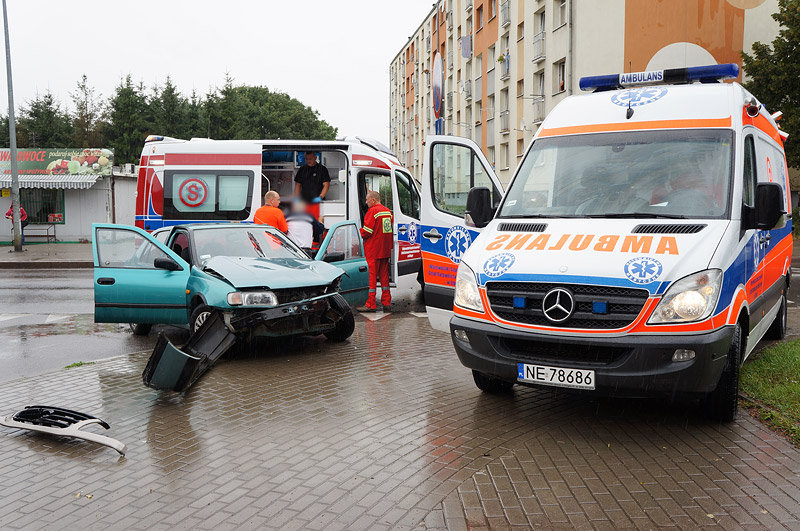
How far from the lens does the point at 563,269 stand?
4.65 meters

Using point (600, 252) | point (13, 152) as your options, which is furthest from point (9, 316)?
point (13, 152)

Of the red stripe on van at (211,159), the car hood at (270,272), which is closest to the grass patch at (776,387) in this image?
the car hood at (270,272)

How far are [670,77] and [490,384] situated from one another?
11.6ft

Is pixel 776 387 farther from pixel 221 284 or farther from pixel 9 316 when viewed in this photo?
pixel 9 316

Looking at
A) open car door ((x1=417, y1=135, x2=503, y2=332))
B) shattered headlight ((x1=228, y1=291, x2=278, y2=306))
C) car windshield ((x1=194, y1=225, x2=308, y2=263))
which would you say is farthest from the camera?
car windshield ((x1=194, y1=225, x2=308, y2=263))

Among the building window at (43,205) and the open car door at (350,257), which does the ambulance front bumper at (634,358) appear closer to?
the open car door at (350,257)

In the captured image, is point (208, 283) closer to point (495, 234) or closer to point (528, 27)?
point (495, 234)

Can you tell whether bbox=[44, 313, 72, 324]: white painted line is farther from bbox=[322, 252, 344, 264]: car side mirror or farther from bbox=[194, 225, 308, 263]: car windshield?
bbox=[322, 252, 344, 264]: car side mirror

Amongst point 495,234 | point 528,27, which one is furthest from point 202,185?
point 528,27

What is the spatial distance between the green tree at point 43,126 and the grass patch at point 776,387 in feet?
161

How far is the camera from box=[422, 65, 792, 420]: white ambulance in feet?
14.6

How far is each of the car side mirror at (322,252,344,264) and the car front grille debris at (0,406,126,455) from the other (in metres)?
4.15

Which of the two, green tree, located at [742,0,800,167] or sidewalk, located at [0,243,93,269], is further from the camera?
green tree, located at [742,0,800,167]

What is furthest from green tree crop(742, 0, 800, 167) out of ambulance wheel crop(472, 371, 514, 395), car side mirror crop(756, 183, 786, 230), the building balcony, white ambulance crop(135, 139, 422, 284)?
ambulance wheel crop(472, 371, 514, 395)
